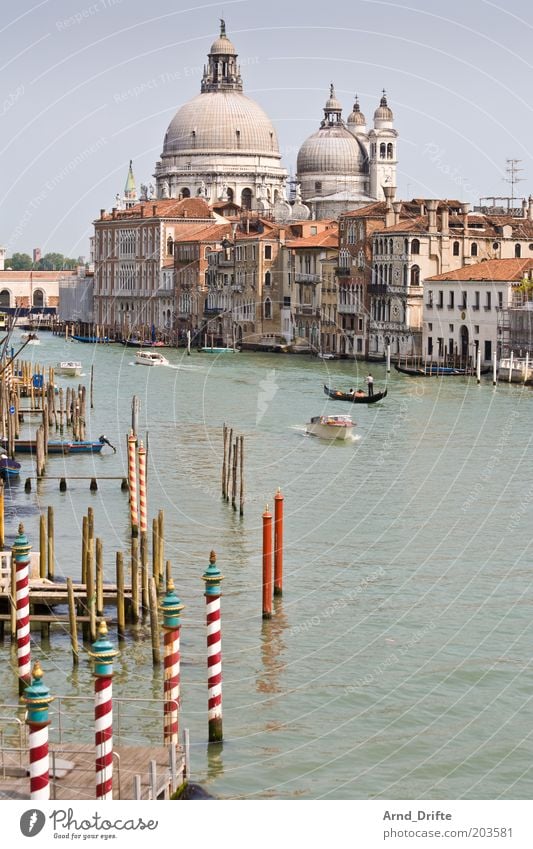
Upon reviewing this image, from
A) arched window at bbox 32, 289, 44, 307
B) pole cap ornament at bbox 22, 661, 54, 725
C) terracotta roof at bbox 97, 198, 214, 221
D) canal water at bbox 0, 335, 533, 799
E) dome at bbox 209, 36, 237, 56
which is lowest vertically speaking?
canal water at bbox 0, 335, 533, 799

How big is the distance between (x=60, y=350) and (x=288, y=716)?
38797 mm

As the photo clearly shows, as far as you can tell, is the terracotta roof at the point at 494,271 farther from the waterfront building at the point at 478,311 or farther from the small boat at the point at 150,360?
the small boat at the point at 150,360

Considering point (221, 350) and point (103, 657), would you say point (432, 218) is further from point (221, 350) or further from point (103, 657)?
point (103, 657)

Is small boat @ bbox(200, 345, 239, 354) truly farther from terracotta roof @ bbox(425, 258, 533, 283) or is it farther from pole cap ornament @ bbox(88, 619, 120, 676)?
pole cap ornament @ bbox(88, 619, 120, 676)

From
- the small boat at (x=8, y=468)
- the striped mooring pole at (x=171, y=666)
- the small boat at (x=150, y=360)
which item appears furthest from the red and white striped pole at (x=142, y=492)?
the small boat at (x=150, y=360)

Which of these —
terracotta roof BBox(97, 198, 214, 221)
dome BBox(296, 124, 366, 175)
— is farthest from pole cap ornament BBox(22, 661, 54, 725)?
dome BBox(296, 124, 366, 175)

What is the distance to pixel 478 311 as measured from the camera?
3622 centimetres

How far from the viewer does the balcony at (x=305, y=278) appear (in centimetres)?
4509

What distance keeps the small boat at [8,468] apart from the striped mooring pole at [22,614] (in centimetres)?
748

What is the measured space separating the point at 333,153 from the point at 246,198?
15.4ft

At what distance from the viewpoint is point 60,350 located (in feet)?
156

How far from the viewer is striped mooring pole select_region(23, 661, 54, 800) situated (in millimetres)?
6711

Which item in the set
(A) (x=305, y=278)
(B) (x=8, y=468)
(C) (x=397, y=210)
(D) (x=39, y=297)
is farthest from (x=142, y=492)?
(D) (x=39, y=297)

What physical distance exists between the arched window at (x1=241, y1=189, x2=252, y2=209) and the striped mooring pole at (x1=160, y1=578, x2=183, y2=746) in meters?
56.2
